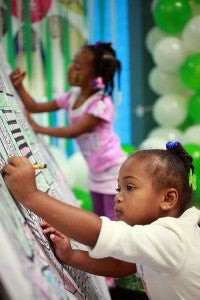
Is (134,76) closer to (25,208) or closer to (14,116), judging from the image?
(14,116)

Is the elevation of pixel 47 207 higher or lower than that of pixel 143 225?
higher

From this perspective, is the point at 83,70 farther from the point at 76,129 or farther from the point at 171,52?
the point at 171,52

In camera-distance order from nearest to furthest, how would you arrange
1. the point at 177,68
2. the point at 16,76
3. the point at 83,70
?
the point at 16,76
the point at 83,70
the point at 177,68

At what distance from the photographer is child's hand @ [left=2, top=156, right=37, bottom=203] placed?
77 cm

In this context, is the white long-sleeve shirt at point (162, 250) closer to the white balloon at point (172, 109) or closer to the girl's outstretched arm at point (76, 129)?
the girl's outstretched arm at point (76, 129)

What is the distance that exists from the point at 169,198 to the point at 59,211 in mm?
302

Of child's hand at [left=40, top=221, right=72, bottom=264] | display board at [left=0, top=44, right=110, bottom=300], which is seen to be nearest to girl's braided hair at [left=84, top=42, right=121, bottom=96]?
display board at [left=0, top=44, right=110, bottom=300]

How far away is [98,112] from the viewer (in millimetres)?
1863

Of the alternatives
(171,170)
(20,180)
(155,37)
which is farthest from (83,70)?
(20,180)

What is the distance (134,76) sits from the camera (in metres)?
3.37

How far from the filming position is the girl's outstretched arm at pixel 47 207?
77 cm

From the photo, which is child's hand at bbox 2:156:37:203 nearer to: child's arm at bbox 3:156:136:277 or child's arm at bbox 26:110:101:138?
child's arm at bbox 3:156:136:277

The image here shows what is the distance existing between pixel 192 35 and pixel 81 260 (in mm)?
1766

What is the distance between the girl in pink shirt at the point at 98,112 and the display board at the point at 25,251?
0.74m
